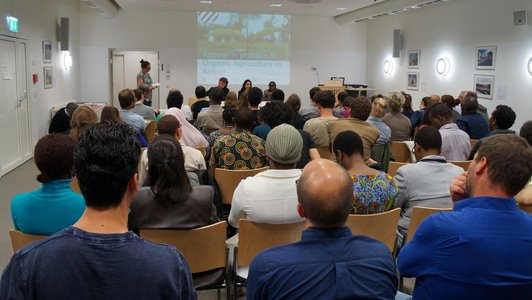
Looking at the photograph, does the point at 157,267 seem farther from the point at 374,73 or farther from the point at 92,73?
the point at 374,73

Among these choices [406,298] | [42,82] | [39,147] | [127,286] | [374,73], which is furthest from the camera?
[374,73]

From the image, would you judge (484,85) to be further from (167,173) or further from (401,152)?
(167,173)

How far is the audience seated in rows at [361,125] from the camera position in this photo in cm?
464

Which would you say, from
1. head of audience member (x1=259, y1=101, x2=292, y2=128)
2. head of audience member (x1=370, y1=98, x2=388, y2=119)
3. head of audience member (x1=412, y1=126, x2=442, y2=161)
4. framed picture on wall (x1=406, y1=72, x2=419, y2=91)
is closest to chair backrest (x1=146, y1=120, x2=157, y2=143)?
head of audience member (x1=259, y1=101, x2=292, y2=128)

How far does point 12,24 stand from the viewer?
741 cm

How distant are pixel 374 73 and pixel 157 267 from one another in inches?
555

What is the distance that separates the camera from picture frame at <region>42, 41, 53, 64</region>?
9.20 metres

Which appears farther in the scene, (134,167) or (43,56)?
(43,56)

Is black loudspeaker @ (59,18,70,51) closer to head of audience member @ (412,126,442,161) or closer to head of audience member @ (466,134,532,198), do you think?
head of audience member @ (412,126,442,161)

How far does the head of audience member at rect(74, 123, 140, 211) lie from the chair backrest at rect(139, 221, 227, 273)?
1183 mm

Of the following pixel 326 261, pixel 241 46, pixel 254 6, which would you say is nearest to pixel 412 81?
pixel 254 6

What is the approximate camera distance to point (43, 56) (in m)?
9.19

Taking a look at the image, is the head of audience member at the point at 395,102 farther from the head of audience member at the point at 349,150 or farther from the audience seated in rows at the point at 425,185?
the head of audience member at the point at 349,150

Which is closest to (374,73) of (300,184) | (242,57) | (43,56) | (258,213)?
(242,57)
